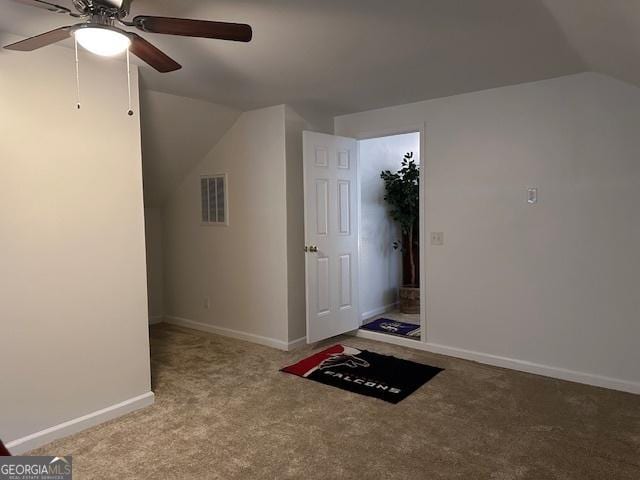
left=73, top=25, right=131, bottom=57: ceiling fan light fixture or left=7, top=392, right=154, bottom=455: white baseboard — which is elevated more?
left=73, top=25, right=131, bottom=57: ceiling fan light fixture

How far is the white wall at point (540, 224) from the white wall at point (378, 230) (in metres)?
1.19

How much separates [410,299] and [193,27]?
4.31 m

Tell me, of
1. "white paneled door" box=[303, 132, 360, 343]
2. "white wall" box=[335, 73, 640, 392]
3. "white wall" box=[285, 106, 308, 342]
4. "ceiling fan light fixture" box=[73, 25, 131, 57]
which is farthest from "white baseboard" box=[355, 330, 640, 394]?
"ceiling fan light fixture" box=[73, 25, 131, 57]

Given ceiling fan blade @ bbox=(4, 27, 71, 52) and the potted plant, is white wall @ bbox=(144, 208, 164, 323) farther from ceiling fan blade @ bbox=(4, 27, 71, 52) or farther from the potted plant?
ceiling fan blade @ bbox=(4, 27, 71, 52)

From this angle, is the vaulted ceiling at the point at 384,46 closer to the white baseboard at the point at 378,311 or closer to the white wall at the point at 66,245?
the white wall at the point at 66,245

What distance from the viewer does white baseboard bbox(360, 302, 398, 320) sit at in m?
5.27

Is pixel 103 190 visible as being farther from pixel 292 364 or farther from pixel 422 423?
pixel 422 423

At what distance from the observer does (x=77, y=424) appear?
2.76 metres

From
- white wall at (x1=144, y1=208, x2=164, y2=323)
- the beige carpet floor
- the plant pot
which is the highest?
white wall at (x1=144, y1=208, x2=164, y2=323)

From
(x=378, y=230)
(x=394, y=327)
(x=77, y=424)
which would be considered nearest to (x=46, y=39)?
(x=77, y=424)

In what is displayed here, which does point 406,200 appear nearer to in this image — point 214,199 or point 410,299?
point 410,299

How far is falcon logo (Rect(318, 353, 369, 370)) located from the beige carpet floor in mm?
386

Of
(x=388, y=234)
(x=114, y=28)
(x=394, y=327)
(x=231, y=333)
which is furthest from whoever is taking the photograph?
(x=388, y=234)

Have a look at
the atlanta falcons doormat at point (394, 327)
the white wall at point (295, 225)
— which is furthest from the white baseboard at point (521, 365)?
the white wall at point (295, 225)
